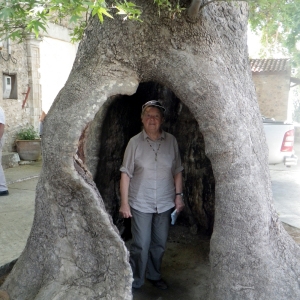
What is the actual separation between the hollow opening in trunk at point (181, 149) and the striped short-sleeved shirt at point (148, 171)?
0.48 m

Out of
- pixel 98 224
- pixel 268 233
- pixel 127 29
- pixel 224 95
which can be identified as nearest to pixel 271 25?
pixel 224 95

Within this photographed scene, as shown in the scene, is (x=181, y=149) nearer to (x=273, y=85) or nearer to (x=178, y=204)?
(x=178, y=204)

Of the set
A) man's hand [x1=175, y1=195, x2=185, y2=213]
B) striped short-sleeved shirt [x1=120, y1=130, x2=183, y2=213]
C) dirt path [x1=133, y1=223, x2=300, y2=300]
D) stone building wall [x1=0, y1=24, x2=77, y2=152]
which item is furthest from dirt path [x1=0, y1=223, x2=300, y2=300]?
stone building wall [x1=0, y1=24, x2=77, y2=152]

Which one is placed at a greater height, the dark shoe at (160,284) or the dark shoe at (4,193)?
the dark shoe at (4,193)

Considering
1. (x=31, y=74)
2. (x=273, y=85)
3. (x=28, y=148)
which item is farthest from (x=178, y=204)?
(x=273, y=85)

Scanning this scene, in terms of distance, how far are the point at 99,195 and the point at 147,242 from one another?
0.89m

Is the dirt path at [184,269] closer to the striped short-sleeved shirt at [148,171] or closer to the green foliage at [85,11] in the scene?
the striped short-sleeved shirt at [148,171]

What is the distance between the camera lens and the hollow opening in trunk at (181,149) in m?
4.26

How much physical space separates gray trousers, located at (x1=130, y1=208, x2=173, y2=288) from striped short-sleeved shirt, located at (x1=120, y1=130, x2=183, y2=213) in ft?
0.33

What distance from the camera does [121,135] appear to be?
443 cm

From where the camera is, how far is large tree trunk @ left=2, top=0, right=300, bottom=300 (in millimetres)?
2979

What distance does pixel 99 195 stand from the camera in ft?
9.99

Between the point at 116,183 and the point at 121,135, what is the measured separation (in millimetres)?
554

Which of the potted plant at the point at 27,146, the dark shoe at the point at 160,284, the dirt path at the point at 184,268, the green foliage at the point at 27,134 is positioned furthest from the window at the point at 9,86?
the dark shoe at the point at 160,284
